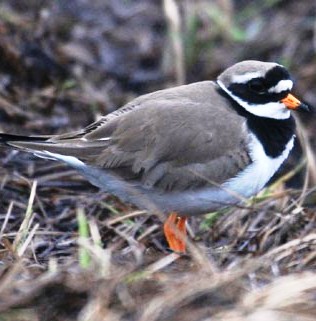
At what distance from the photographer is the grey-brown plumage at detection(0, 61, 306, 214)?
4902mm

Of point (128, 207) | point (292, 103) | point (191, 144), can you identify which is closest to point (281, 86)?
point (292, 103)

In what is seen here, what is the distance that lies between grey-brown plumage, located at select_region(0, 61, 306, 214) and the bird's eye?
0.04 meters

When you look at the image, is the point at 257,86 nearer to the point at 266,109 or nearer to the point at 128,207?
the point at 266,109

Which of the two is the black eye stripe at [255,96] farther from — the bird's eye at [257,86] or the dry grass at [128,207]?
the dry grass at [128,207]

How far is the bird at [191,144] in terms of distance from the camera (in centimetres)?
491

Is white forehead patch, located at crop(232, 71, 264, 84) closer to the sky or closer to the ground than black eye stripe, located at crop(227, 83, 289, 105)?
closer to the sky

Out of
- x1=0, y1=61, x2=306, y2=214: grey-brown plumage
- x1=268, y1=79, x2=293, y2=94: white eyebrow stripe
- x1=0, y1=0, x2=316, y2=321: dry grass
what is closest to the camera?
x1=0, y1=0, x2=316, y2=321: dry grass

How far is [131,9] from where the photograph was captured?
370 inches

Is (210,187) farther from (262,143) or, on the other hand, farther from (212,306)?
(212,306)

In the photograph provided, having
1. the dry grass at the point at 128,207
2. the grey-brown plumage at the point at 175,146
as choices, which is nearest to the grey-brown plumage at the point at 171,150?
the grey-brown plumage at the point at 175,146

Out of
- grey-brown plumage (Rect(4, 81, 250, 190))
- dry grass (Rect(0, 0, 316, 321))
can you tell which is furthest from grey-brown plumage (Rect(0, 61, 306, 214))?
dry grass (Rect(0, 0, 316, 321))

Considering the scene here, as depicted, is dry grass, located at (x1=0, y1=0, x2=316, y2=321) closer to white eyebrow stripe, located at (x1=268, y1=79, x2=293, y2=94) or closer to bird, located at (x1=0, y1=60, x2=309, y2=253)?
bird, located at (x1=0, y1=60, x2=309, y2=253)

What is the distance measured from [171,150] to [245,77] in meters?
0.57

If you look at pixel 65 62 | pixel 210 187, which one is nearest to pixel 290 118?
pixel 210 187
